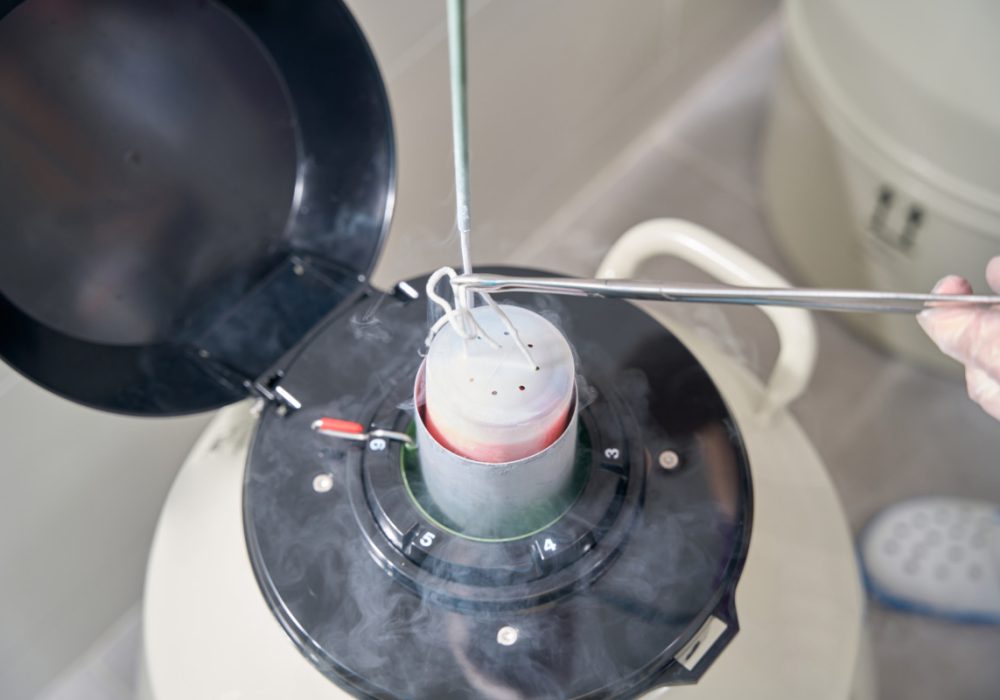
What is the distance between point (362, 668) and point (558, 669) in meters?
0.12

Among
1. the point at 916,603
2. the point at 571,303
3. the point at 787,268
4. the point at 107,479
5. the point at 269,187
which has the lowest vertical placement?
the point at 916,603

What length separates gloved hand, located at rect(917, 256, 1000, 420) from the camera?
586mm

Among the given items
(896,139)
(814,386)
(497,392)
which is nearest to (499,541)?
(497,392)

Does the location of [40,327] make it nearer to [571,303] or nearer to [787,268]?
[571,303]

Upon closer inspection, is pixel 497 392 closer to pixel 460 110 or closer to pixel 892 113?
pixel 460 110

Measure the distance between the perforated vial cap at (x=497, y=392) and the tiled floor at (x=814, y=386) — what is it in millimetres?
374

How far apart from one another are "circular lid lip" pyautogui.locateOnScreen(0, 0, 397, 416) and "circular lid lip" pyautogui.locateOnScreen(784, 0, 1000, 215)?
0.57 metres

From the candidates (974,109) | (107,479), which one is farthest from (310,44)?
(974,109)

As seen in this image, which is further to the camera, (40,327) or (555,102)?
(555,102)

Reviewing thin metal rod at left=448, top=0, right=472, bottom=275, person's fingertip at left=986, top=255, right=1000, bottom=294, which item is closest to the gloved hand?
person's fingertip at left=986, top=255, right=1000, bottom=294

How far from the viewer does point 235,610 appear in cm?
69

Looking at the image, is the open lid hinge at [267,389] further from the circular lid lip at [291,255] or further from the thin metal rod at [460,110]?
the thin metal rod at [460,110]

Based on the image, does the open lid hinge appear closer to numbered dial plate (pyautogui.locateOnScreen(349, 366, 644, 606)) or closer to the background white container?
numbered dial plate (pyautogui.locateOnScreen(349, 366, 644, 606))

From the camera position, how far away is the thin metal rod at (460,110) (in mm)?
482
